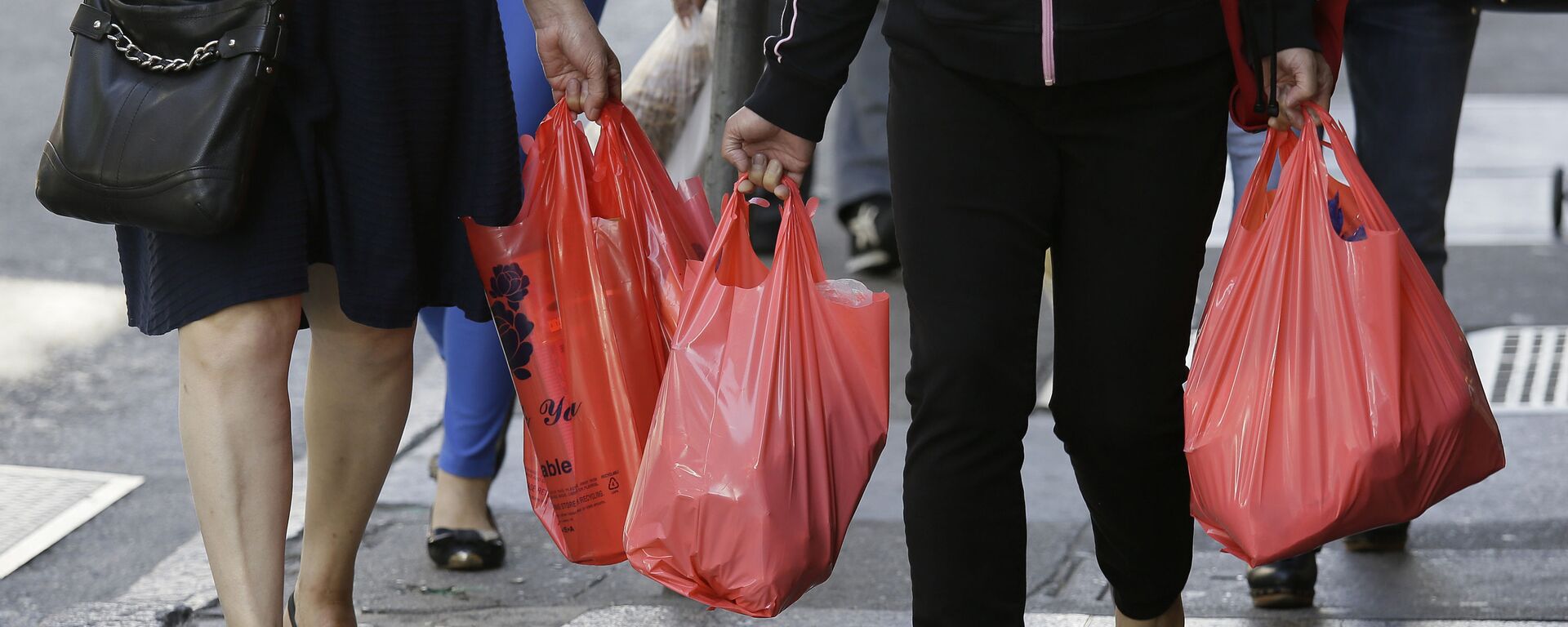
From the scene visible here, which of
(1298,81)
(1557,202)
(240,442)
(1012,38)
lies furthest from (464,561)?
(1557,202)

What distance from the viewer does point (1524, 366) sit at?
4582 millimetres

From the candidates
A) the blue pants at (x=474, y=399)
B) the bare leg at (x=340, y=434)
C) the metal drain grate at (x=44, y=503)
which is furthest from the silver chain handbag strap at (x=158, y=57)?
the metal drain grate at (x=44, y=503)

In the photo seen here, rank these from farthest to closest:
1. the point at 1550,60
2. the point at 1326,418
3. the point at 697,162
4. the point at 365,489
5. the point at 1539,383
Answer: the point at 1550,60
the point at 1539,383
the point at 697,162
the point at 365,489
the point at 1326,418

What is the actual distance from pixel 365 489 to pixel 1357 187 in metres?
1.54

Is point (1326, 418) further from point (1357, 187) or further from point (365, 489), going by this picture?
point (365, 489)

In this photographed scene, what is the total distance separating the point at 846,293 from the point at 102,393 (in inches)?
124

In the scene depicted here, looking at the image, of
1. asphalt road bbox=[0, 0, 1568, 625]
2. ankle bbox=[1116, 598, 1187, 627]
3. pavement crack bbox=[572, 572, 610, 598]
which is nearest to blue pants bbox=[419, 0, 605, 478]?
pavement crack bbox=[572, 572, 610, 598]

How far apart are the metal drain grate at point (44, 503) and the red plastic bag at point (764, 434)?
6.06 feet

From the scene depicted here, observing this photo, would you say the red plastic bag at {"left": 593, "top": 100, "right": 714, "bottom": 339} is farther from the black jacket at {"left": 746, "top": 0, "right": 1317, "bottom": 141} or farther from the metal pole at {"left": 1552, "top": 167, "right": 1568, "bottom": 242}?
the metal pole at {"left": 1552, "top": 167, "right": 1568, "bottom": 242}

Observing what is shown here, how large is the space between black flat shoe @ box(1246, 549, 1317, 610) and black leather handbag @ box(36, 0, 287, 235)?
1.84 metres

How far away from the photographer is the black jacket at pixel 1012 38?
216 centimetres

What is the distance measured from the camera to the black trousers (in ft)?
7.37

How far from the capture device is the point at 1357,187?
229 cm

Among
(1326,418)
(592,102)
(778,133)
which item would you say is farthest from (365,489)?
(1326,418)
